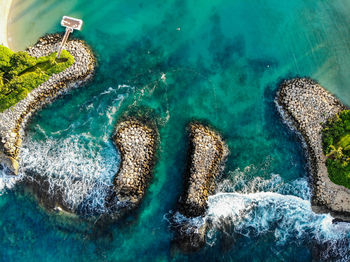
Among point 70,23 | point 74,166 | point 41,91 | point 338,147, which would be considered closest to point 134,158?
point 74,166

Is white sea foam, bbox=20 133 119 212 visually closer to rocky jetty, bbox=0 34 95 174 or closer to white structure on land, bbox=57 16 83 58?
rocky jetty, bbox=0 34 95 174

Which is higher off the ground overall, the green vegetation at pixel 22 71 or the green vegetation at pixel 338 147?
the green vegetation at pixel 22 71

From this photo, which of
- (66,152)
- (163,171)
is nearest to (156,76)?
(163,171)

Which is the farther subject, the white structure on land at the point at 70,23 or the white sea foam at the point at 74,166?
the white structure on land at the point at 70,23

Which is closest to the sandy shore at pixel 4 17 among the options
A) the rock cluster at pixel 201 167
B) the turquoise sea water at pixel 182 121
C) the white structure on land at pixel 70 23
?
the turquoise sea water at pixel 182 121

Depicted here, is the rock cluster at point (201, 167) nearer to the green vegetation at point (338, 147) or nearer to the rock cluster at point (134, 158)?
the rock cluster at point (134, 158)

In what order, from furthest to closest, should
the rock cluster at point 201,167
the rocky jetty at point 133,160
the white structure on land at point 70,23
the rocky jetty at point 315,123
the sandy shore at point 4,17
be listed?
the white structure on land at point 70,23 < the sandy shore at point 4,17 < the rocky jetty at point 315,123 < the rocky jetty at point 133,160 < the rock cluster at point 201,167

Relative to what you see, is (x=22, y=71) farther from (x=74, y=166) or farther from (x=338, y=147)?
(x=338, y=147)
